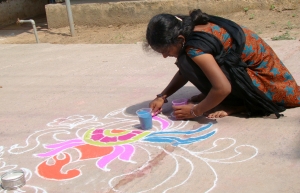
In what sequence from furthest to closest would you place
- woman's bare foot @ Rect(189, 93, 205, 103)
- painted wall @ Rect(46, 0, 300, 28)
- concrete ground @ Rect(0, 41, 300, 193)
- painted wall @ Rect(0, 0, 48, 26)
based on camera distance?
1. painted wall @ Rect(0, 0, 48, 26)
2. painted wall @ Rect(46, 0, 300, 28)
3. woman's bare foot @ Rect(189, 93, 205, 103)
4. concrete ground @ Rect(0, 41, 300, 193)

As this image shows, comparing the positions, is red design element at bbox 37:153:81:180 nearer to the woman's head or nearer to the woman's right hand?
the woman's right hand

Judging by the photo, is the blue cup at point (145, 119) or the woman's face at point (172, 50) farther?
the blue cup at point (145, 119)

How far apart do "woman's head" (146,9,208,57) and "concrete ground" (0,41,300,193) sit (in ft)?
2.14

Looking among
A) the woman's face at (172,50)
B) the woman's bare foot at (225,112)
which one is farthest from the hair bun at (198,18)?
the woman's bare foot at (225,112)

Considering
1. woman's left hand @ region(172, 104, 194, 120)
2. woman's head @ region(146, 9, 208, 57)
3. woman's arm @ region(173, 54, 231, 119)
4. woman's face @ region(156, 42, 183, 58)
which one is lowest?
woman's left hand @ region(172, 104, 194, 120)

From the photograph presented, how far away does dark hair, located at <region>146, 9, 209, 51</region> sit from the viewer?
2.59m

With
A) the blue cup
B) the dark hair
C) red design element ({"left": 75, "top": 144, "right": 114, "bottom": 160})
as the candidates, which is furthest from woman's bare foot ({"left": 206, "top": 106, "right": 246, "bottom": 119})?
red design element ({"left": 75, "top": 144, "right": 114, "bottom": 160})

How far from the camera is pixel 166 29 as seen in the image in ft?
8.49

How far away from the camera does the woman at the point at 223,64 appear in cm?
262

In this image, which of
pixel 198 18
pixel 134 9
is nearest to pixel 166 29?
pixel 198 18

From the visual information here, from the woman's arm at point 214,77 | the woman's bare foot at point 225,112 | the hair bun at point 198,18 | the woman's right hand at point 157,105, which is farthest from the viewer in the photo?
the woman's right hand at point 157,105

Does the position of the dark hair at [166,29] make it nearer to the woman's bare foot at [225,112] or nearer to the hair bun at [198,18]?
the hair bun at [198,18]

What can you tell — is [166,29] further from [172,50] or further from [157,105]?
[157,105]

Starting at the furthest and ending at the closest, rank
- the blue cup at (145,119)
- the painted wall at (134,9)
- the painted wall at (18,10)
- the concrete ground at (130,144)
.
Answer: the painted wall at (18,10), the painted wall at (134,9), the blue cup at (145,119), the concrete ground at (130,144)
